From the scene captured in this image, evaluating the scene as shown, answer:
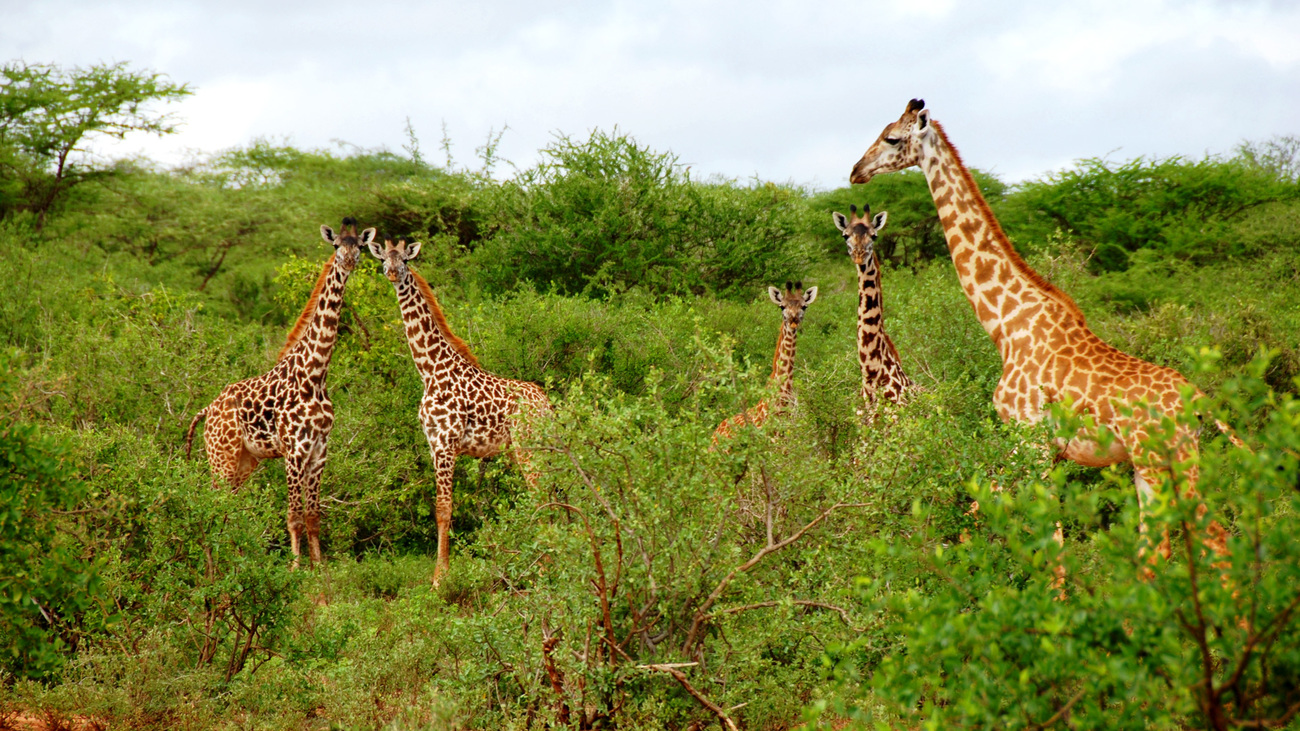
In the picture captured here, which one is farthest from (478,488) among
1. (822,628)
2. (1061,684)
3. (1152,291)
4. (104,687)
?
(1152,291)

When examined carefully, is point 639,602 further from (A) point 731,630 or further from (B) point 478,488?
(B) point 478,488

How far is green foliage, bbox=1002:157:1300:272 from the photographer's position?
16.1m

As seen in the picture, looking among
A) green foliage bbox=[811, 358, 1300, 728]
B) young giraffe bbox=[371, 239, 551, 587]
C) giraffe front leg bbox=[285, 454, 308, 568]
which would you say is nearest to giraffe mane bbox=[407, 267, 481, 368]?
young giraffe bbox=[371, 239, 551, 587]

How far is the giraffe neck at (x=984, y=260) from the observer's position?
6055mm

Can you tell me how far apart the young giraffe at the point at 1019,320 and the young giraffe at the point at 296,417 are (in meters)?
4.17

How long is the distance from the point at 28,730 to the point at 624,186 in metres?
11.7

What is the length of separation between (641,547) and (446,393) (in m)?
4.33

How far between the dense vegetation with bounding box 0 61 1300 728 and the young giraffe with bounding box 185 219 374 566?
68 cm

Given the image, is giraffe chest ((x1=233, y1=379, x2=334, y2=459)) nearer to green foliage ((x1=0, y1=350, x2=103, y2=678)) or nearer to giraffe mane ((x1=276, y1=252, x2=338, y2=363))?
giraffe mane ((x1=276, y1=252, x2=338, y2=363))

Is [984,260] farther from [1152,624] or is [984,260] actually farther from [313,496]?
[313,496]

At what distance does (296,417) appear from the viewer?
7.95 metres

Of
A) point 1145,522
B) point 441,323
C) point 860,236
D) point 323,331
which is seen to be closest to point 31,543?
point 323,331

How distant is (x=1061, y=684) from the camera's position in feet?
8.75

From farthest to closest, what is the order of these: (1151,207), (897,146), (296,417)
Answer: (1151,207)
(296,417)
(897,146)
